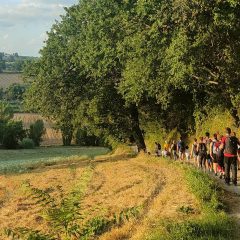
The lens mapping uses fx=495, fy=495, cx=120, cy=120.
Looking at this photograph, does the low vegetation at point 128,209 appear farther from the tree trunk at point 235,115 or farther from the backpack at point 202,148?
the tree trunk at point 235,115

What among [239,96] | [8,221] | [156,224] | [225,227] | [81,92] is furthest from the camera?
[81,92]

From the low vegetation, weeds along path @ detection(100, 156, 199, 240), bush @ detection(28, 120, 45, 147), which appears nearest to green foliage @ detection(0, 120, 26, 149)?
bush @ detection(28, 120, 45, 147)

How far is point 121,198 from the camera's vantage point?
1606 centimetres

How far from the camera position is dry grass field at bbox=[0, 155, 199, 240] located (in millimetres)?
11711

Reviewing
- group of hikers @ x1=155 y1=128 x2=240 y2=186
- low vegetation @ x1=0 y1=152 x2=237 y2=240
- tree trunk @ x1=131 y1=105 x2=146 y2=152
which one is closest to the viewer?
low vegetation @ x1=0 y1=152 x2=237 y2=240

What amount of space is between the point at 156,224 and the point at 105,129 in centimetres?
3296

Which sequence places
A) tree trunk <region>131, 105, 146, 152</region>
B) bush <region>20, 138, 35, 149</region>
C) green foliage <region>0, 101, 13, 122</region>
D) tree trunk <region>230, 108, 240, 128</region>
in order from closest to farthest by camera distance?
tree trunk <region>230, 108, 240, 128</region> → tree trunk <region>131, 105, 146, 152</region> → bush <region>20, 138, 35, 149</region> → green foliage <region>0, 101, 13, 122</region>

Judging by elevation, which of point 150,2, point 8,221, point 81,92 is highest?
point 150,2

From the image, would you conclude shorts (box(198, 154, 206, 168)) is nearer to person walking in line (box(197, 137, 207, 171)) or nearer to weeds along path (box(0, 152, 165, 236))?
person walking in line (box(197, 137, 207, 171))

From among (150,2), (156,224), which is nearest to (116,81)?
(150,2)

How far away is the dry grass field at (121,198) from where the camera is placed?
38.4 ft

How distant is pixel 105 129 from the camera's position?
43656mm

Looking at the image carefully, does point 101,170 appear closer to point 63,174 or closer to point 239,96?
point 63,174

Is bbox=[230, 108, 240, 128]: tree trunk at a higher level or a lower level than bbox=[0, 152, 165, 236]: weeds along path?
higher
